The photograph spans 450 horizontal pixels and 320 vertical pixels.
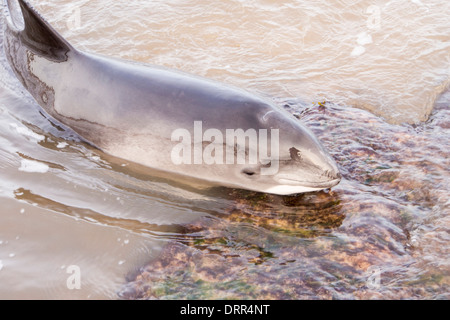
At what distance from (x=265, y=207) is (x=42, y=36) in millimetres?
3812

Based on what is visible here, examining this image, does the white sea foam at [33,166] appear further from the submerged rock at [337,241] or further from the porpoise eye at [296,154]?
the porpoise eye at [296,154]

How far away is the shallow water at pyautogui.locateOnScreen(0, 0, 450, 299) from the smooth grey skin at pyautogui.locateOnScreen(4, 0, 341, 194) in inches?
8.6

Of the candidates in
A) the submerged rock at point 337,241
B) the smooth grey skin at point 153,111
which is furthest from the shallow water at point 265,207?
the smooth grey skin at point 153,111

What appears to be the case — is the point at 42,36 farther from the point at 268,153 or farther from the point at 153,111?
the point at 268,153

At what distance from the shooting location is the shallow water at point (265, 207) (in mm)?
4262

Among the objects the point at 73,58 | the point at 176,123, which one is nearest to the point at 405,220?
the point at 176,123

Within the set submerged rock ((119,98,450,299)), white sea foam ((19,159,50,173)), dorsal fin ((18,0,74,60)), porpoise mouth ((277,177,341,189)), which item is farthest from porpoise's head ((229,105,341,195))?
dorsal fin ((18,0,74,60))

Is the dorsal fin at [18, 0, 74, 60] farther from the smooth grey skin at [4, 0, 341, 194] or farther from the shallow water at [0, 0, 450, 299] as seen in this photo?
the shallow water at [0, 0, 450, 299]

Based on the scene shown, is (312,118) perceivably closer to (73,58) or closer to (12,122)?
(73,58)

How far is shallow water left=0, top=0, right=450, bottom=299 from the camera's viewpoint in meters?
4.26

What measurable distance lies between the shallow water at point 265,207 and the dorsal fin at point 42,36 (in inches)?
35.8

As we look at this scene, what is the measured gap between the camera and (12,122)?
21.5ft
